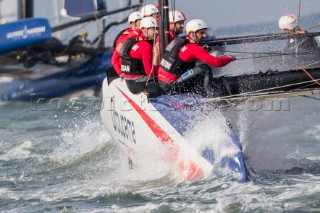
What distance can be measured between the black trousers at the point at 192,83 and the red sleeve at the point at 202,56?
0.22 ft

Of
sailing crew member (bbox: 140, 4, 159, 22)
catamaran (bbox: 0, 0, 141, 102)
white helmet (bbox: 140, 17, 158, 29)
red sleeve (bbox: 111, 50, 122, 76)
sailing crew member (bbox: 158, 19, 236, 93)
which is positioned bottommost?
sailing crew member (bbox: 158, 19, 236, 93)

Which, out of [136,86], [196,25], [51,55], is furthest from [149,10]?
[51,55]

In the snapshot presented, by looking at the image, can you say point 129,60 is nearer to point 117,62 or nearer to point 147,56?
point 147,56

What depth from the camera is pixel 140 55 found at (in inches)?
338

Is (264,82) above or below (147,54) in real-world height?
below

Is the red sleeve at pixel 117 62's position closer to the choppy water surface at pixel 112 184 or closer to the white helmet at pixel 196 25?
the choppy water surface at pixel 112 184

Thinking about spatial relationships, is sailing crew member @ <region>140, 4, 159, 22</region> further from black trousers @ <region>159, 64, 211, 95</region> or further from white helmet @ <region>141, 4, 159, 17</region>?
black trousers @ <region>159, 64, 211, 95</region>

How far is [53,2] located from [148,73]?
11293 mm

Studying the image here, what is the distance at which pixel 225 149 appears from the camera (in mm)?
6750

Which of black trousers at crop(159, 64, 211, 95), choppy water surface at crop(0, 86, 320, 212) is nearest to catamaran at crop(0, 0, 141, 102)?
choppy water surface at crop(0, 86, 320, 212)

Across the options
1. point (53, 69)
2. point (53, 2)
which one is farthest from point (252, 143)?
point (53, 2)

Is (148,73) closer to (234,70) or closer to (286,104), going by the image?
(234,70)

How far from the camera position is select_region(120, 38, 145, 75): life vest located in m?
8.63

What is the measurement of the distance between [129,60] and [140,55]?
0.47 feet
